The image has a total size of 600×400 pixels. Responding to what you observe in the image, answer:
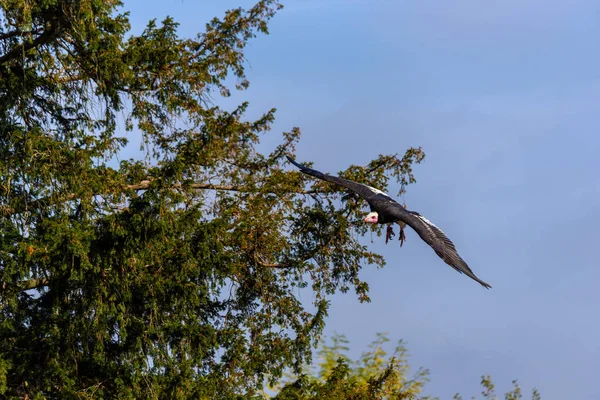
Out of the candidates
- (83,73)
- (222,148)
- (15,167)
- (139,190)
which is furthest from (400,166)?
(15,167)

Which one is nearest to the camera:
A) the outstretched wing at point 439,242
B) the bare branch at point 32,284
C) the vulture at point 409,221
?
the outstretched wing at point 439,242

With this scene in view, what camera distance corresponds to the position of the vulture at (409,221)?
9.17 metres

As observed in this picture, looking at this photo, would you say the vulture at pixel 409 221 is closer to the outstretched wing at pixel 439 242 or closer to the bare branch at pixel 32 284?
the outstretched wing at pixel 439 242

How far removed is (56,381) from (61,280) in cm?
139

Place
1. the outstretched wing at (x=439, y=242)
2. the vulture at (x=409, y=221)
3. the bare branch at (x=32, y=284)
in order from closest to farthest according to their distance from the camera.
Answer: the outstretched wing at (x=439, y=242)
the vulture at (x=409, y=221)
the bare branch at (x=32, y=284)

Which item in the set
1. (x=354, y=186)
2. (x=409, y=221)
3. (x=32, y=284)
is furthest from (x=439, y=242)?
(x=32, y=284)

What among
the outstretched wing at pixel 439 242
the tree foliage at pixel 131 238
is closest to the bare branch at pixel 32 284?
the tree foliage at pixel 131 238

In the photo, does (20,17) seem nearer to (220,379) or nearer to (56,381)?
(56,381)

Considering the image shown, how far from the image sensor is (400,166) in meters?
15.3

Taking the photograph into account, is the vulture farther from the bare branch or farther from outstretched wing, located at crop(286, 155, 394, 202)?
the bare branch

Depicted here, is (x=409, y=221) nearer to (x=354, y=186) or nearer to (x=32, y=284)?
(x=354, y=186)

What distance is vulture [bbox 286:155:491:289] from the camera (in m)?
9.17

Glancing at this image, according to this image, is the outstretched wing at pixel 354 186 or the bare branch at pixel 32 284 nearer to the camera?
the bare branch at pixel 32 284

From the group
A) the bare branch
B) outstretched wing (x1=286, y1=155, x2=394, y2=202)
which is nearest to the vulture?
outstretched wing (x1=286, y1=155, x2=394, y2=202)
